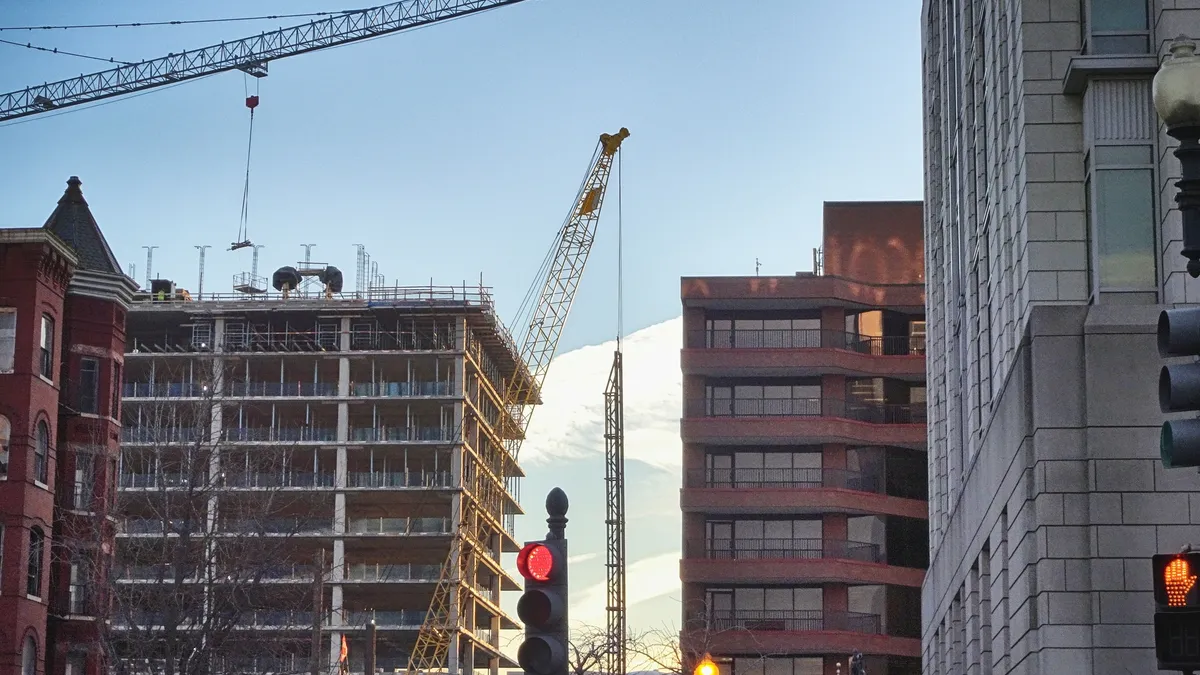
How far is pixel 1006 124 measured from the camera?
118ft

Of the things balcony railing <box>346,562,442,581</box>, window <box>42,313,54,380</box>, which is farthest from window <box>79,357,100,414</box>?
balcony railing <box>346,562,442,581</box>

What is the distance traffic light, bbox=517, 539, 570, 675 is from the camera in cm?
1562

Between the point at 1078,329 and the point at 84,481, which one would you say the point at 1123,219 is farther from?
the point at 84,481

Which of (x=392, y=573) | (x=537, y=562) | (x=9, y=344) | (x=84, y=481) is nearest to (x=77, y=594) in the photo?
(x=84, y=481)

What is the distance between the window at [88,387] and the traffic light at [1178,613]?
55.1 metres

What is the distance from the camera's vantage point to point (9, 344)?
57.7 m

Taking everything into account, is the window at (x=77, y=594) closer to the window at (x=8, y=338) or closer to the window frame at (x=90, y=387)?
the window frame at (x=90, y=387)

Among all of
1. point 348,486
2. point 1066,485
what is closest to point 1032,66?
point 1066,485

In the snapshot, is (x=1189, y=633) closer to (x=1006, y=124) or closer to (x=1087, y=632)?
(x=1087, y=632)

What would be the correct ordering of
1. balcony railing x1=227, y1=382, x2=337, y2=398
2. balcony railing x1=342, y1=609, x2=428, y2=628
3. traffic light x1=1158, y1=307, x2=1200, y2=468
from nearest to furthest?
traffic light x1=1158, y1=307, x2=1200, y2=468 < balcony railing x1=342, y1=609, x2=428, y2=628 < balcony railing x1=227, y1=382, x2=337, y2=398

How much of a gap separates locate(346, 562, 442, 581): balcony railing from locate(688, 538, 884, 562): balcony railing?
3972 centimetres

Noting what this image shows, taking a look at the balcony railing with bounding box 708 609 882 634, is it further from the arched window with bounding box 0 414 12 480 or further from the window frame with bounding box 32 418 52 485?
the arched window with bounding box 0 414 12 480

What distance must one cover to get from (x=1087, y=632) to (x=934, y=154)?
30200 millimetres

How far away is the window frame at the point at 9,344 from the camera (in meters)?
57.1
